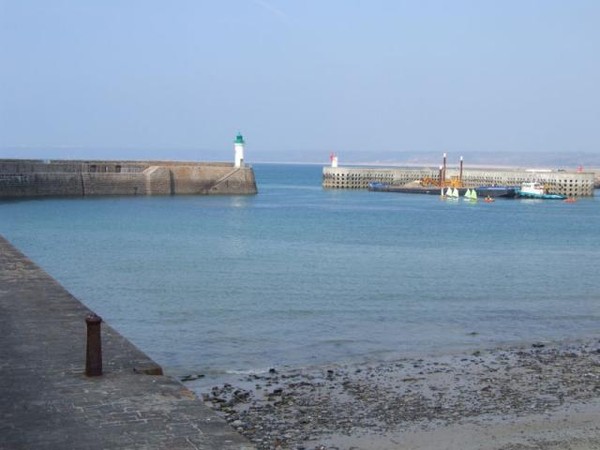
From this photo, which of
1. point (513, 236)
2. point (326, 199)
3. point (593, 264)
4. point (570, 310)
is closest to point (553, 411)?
point (570, 310)

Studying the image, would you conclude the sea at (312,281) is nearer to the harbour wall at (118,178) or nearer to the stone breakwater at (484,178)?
the harbour wall at (118,178)

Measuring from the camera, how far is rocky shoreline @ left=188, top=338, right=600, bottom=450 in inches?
341

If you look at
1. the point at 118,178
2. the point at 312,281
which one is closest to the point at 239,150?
the point at 118,178

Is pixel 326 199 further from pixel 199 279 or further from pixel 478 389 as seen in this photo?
pixel 478 389

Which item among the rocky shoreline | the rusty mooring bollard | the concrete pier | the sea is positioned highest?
the rusty mooring bollard

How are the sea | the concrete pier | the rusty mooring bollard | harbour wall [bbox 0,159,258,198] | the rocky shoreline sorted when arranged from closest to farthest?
the concrete pier, the rusty mooring bollard, the rocky shoreline, the sea, harbour wall [bbox 0,159,258,198]

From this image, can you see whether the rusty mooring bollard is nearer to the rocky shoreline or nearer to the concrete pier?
the concrete pier

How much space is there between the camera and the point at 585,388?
1082 centimetres

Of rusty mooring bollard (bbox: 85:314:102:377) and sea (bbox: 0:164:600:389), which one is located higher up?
rusty mooring bollard (bbox: 85:314:102:377)

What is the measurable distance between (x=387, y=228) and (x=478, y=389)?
2879 cm

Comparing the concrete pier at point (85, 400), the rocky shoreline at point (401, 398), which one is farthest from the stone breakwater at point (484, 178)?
the concrete pier at point (85, 400)

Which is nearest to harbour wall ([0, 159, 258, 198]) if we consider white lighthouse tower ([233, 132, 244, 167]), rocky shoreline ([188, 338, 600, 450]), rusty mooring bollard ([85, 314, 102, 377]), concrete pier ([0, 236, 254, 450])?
white lighthouse tower ([233, 132, 244, 167])

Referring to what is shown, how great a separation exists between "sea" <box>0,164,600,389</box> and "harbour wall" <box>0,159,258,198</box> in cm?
1166

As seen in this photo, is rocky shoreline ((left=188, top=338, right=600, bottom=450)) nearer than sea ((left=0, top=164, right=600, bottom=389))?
Yes
